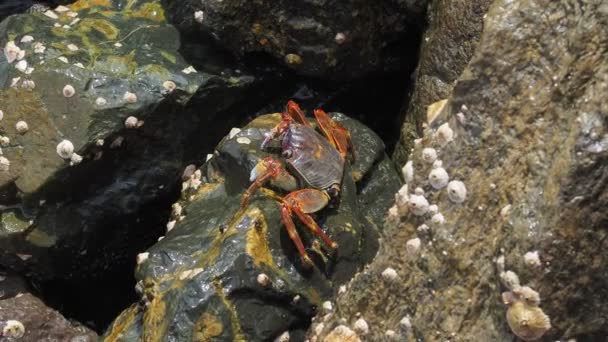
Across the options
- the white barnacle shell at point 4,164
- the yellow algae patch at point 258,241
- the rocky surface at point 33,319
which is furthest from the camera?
the white barnacle shell at point 4,164

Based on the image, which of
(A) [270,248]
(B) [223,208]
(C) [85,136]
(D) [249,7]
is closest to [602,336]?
(A) [270,248]

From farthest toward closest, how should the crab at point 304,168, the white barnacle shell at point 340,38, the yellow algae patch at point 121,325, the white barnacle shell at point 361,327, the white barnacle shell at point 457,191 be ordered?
the white barnacle shell at point 340,38, the yellow algae patch at point 121,325, the crab at point 304,168, the white barnacle shell at point 361,327, the white barnacle shell at point 457,191

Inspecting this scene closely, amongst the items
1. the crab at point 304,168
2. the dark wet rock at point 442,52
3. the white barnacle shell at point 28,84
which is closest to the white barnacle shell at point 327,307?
the crab at point 304,168

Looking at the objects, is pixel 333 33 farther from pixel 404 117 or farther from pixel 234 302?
pixel 234 302

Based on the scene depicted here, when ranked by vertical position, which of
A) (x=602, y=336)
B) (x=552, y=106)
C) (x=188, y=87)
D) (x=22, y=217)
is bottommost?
(x=22, y=217)

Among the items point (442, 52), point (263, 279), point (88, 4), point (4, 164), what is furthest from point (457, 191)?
point (88, 4)

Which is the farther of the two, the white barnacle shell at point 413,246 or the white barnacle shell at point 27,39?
the white barnacle shell at point 27,39

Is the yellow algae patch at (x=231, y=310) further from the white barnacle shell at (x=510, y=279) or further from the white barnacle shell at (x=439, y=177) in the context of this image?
the white barnacle shell at (x=510, y=279)
